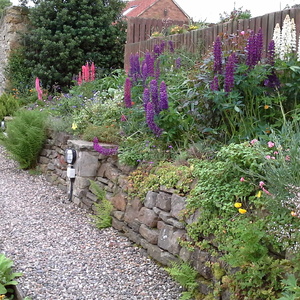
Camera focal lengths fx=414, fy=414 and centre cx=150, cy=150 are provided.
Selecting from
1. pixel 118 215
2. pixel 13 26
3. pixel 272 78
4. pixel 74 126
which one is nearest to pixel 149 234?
pixel 118 215

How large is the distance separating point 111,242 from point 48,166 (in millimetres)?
3087

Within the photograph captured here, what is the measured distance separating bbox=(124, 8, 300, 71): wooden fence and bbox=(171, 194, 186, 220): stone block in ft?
8.78

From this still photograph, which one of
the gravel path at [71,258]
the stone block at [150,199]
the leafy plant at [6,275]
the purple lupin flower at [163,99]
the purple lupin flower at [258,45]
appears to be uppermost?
the purple lupin flower at [258,45]

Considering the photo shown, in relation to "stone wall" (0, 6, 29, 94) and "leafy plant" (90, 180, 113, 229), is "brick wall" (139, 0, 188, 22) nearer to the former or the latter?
"stone wall" (0, 6, 29, 94)

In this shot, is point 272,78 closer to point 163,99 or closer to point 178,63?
point 163,99

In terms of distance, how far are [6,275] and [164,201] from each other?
4.56 feet

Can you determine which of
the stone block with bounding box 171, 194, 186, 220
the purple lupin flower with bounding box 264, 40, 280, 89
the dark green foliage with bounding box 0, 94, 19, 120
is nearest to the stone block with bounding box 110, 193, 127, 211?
the stone block with bounding box 171, 194, 186, 220

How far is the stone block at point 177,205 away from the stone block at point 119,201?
2.92 ft

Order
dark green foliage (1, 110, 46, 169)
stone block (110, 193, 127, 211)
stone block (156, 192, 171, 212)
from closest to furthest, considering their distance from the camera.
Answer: stone block (156, 192, 171, 212), stone block (110, 193, 127, 211), dark green foliage (1, 110, 46, 169)

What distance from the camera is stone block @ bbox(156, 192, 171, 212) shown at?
3.53 metres

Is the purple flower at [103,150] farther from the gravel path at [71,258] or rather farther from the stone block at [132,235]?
the stone block at [132,235]

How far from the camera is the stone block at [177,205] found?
3.32m

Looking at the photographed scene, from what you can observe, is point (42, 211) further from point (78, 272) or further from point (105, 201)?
point (78, 272)

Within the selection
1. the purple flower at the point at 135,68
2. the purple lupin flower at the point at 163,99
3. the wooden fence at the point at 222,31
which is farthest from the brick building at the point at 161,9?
the purple lupin flower at the point at 163,99
